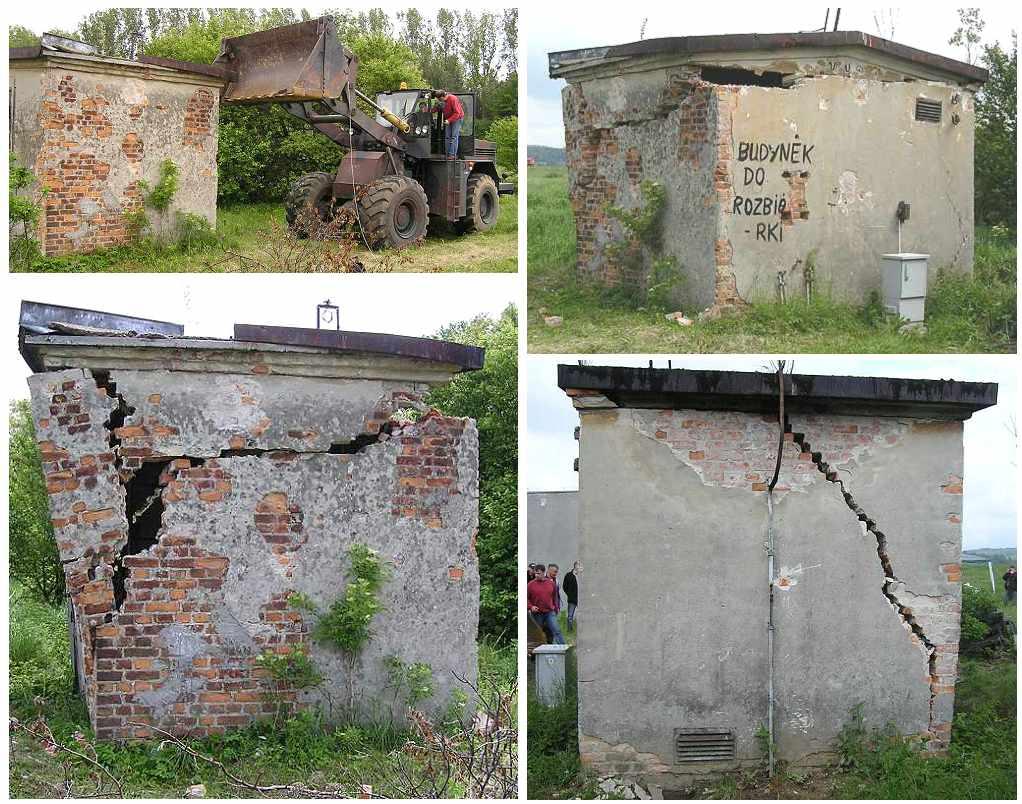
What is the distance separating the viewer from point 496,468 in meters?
16.9

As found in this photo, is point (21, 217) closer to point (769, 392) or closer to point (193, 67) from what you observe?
point (193, 67)

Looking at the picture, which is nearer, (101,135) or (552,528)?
(101,135)

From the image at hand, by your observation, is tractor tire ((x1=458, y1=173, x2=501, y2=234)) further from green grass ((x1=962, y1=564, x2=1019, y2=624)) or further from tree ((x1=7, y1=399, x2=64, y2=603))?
green grass ((x1=962, y1=564, x2=1019, y2=624))

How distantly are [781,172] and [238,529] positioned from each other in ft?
20.8

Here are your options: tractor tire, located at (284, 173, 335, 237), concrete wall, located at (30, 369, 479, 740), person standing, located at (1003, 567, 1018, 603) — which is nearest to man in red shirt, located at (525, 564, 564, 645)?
concrete wall, located at (30, 369, 479, 740)

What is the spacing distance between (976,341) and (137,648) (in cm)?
844

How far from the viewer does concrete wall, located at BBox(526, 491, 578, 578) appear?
63.3 feet

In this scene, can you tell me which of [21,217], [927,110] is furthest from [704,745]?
[21,217]

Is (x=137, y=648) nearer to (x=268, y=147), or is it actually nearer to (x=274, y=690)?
(x=274, y=690)

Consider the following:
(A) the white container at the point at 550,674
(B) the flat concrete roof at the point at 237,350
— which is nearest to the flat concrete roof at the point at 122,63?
(B) the flat concrete roof at the point at 237,350

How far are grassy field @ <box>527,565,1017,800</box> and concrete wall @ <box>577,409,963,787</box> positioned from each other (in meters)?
0.14

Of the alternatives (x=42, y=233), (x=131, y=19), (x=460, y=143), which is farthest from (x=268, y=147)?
(x=42, y=233)

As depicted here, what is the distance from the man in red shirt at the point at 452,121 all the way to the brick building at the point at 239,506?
605 centimetres

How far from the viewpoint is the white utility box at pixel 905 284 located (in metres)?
10.9
